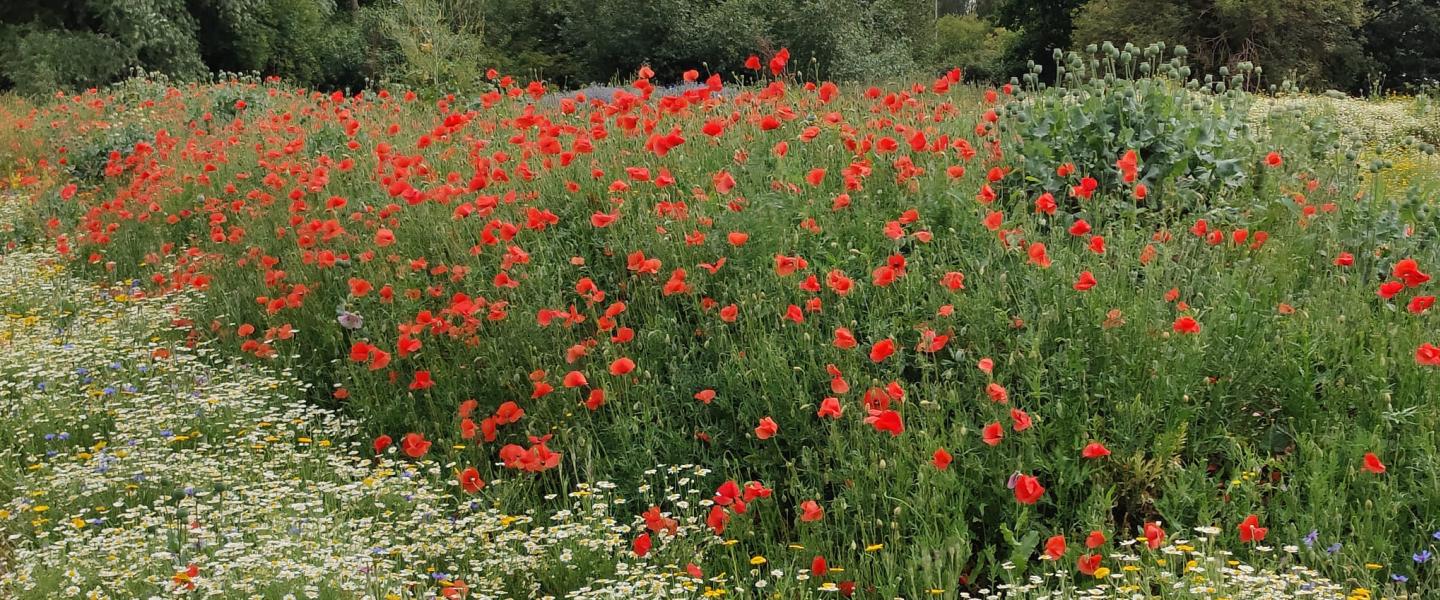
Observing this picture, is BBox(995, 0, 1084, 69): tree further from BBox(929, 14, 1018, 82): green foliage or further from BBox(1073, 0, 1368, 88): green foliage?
BBox(1073, 0, 1368, 88): green foliage

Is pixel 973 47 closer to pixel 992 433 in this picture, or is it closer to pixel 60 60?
pixel 60 60

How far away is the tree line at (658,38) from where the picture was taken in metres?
20.6

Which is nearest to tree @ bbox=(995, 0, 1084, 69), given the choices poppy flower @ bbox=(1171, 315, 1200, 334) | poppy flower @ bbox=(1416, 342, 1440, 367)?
poppy flower @ bbox=(1171, 315, 1200, 334)

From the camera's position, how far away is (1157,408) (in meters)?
3.20

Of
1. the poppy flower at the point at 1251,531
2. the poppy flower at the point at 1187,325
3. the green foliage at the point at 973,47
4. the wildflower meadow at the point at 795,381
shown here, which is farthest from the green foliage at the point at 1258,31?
the poppy flower at the point at 1251,531

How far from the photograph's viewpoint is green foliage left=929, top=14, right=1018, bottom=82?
2978cm

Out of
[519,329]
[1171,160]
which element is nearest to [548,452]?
[519,329]

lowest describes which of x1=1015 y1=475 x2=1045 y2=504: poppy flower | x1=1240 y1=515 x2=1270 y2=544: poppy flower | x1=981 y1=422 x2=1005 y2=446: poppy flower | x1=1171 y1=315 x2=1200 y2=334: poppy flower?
x1=1240 y1=515 x2=1270 y2=544: poppy flower

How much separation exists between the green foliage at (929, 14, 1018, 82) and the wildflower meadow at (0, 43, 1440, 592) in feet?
77.1

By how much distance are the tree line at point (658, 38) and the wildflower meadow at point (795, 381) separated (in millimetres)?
12554

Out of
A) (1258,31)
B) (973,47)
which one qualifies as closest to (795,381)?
(1258,31)

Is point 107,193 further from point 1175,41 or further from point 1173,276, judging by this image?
point 1175,41

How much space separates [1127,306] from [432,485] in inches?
89.6

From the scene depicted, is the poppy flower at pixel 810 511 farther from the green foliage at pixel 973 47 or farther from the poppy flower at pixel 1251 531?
the green foliage at pixel 973 47
